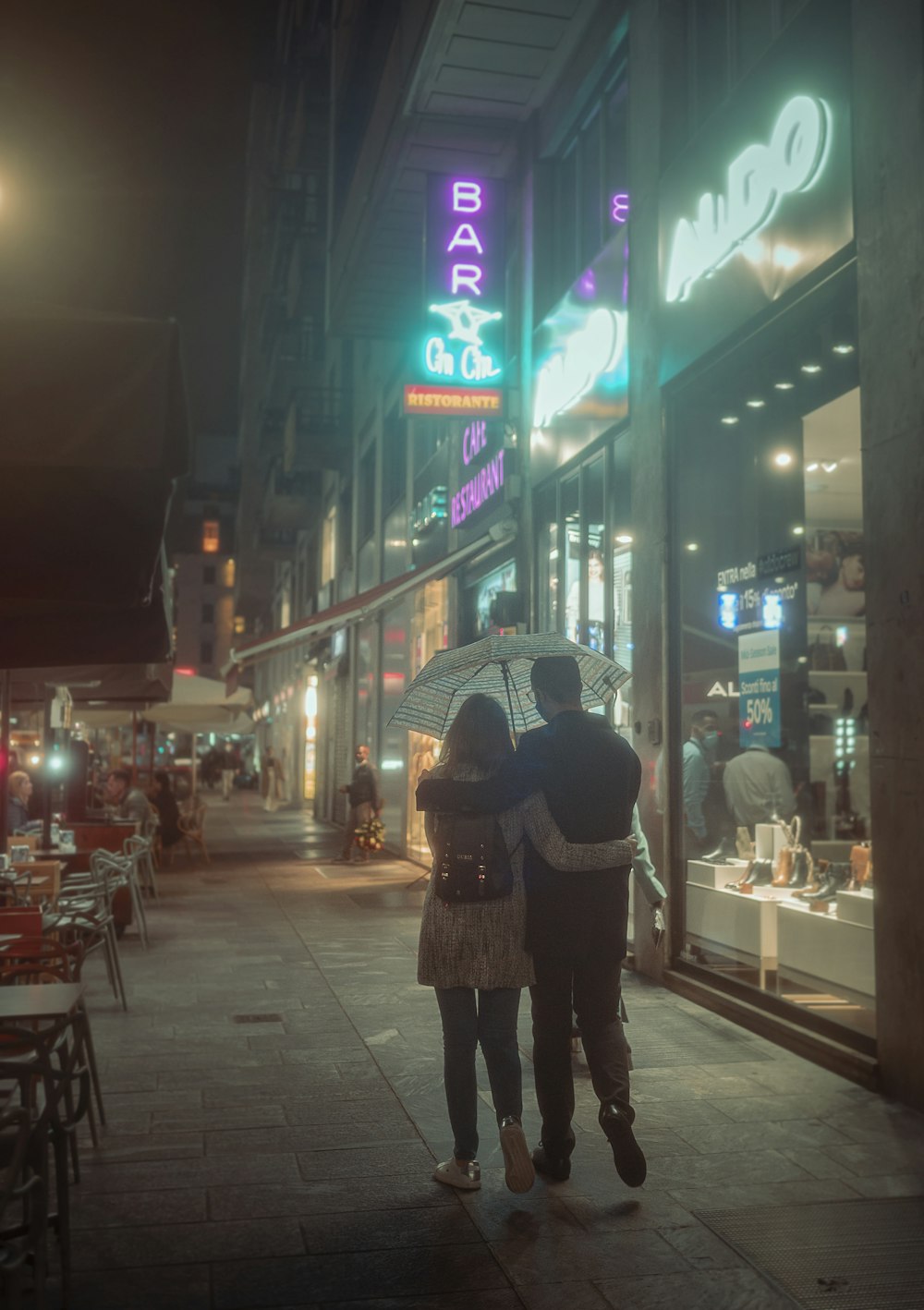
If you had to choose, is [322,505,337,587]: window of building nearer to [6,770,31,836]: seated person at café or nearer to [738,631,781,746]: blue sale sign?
[6,770,31,836]: seated person at café

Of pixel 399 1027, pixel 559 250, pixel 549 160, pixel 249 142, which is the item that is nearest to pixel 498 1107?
pixel 399 1027

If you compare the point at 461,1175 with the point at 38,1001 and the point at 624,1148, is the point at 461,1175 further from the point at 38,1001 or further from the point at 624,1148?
the point at 38,1001

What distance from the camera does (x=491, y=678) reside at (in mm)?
6547

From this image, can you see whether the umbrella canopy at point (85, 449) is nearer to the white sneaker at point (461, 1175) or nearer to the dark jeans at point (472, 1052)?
the dark jeans at point (472, 1052)

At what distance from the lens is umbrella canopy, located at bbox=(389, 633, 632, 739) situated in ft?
19.1

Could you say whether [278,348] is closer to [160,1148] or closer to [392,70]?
[392,70]

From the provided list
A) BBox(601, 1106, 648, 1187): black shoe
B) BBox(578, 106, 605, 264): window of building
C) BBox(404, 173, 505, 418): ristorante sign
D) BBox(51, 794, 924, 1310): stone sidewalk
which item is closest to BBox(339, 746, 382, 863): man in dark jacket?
BBox(404, 173, 505, 418): ristorante sign

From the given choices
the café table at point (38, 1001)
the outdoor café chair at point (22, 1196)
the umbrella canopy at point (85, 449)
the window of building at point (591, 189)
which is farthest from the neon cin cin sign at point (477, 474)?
the outdoor café chair at point (22, 1196)

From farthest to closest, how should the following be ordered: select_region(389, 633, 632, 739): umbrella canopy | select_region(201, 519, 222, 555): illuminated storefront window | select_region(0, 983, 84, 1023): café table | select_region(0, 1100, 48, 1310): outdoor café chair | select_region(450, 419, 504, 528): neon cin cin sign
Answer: select_region(201, 519, 222, 555): illuminated storefront window, select_region(450, 419, 504, 528): neon cin cin sign, select_region(389, 633, 632, 739): umbrella canopy, select_region(0, 983, 84, 1023): café table, select_region(0, 1100, 48, 1310): outdoor café chair

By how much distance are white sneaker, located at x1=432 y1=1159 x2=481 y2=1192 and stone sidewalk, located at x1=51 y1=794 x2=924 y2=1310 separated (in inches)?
2.3

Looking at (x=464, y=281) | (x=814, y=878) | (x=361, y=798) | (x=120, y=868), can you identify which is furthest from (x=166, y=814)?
(x=814, y=878)

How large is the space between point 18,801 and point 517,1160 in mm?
10951

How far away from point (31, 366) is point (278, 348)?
1309 inches

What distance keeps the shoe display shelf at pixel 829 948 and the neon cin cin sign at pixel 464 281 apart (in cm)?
781
